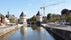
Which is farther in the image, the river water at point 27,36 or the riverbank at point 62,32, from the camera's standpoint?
the river water at point 27,36

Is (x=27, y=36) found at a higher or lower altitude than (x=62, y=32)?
lower

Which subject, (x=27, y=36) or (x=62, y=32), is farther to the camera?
(x=27, y=36)

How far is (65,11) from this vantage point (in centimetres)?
15950

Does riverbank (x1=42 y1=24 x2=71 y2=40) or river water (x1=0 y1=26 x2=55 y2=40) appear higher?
riverbank (x1=42 y1=24 x2=71 y2=40)

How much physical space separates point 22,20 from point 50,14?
28.3 m

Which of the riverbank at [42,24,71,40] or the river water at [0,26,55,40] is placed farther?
the river water at [0,26,55,40]

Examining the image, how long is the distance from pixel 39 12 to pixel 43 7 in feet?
25.5

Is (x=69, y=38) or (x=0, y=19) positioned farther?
(x=0, y=19)

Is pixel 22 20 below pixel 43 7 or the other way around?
below

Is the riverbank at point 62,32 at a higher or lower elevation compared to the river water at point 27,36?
higher

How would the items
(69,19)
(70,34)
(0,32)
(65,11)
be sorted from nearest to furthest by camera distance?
(70,34) → (0,32) → (69,19) → (65,11)

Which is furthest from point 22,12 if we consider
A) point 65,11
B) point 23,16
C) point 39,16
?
point 65,11

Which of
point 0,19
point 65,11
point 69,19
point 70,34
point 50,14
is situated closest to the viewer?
point 70,34

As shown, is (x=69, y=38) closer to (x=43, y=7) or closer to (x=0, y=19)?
(x=0, y=19)
